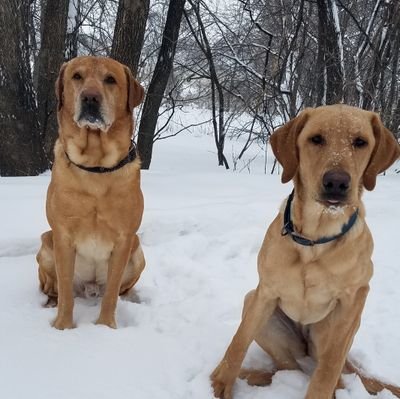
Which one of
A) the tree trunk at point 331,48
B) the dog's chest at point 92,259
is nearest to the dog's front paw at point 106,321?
the dog's chest at point 92,259

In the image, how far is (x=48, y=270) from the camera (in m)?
3.14

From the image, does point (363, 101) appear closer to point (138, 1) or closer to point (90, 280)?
point (138, 1)

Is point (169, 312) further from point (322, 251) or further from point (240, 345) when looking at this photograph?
point (322, 251)

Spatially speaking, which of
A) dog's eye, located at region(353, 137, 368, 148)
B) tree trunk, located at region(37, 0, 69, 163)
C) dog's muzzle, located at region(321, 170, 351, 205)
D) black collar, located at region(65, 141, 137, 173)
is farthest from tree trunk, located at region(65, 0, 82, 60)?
dog's muzzle, located at region(321, 170, 351, 205)

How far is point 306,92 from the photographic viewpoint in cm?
1045

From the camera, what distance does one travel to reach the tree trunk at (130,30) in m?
6.28

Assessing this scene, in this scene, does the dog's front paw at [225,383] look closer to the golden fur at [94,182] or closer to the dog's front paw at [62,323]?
the golden fur at [94,182]

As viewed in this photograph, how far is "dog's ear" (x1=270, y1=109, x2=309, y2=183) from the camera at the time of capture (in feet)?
7.46

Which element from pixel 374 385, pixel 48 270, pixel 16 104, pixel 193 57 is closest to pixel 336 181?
pixel 374 385

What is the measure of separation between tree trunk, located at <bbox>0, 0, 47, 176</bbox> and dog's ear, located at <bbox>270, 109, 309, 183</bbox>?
16.1ft

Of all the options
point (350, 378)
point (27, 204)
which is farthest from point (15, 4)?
point (350, 378)

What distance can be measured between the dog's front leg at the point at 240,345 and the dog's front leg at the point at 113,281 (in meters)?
0.93

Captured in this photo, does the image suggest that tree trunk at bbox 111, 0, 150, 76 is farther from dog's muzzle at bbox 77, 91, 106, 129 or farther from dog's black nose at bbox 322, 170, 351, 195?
dog's black nose at bbox 322, 170, 351, 195

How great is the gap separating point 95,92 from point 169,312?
158 centimetres
